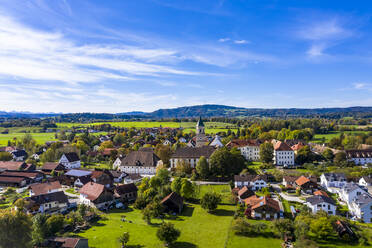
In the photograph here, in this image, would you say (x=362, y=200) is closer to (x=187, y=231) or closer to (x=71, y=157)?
(x=187, y=231)

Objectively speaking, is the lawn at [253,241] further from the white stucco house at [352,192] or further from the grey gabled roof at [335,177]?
the grey gabled roof at [335,177]

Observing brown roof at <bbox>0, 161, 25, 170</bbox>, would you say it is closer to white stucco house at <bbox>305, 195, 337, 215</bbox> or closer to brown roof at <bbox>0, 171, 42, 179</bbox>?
brown roof at <bbox>0, 171, 42, 179</bbox>

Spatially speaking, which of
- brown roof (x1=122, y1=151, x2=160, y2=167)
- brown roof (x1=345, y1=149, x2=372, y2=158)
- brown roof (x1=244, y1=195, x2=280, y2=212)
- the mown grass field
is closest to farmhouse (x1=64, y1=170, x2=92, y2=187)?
brown roof (x1=122, y1=151, x2=160, y2=167)

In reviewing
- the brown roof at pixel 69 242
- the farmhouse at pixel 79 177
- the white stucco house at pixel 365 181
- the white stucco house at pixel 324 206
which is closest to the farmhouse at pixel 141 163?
the farmhouse at pixel 79 177

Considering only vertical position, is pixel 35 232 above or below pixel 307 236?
above

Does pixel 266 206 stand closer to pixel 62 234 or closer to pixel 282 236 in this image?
pixel 282 236

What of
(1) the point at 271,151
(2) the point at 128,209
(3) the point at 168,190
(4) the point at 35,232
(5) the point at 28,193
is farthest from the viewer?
(1) the point at 271,151

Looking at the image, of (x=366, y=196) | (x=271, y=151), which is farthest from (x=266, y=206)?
(x=271, y=151)

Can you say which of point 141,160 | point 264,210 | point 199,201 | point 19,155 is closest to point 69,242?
point 199,201
